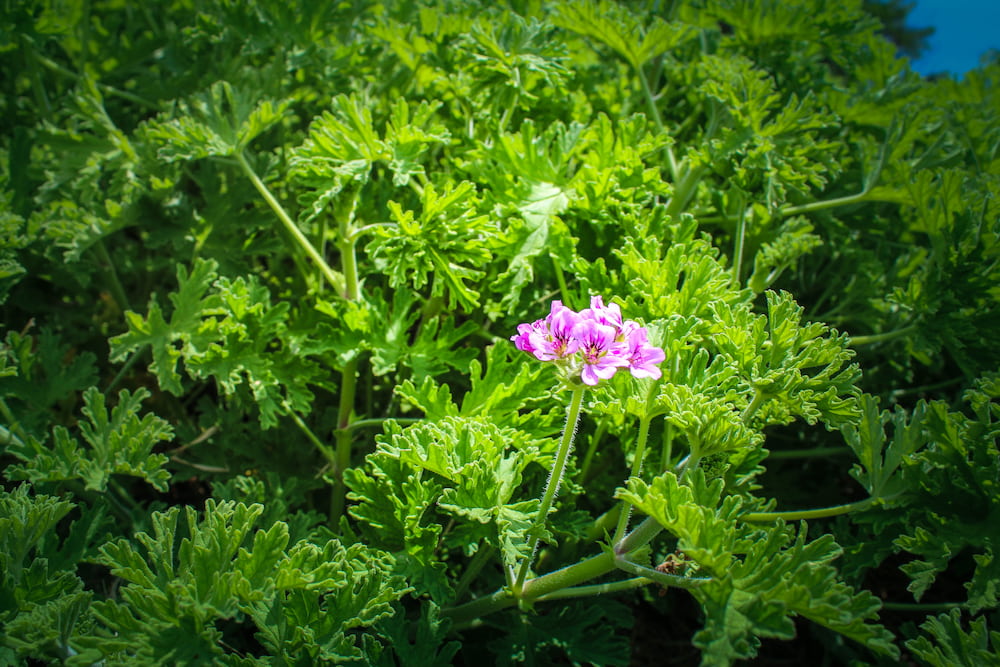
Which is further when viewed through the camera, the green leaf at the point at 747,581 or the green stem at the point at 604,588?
the green stem at the point at 604,588

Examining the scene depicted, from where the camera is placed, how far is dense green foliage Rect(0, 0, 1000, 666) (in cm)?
118

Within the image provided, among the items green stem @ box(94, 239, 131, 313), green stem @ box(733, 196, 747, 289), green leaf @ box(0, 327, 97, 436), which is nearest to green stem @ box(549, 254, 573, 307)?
green stem @ box(733, 196, 747, 289)

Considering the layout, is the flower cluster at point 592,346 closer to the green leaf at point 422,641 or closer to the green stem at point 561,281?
the green stem at point 561,281

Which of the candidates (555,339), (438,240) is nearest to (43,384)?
(438,240)

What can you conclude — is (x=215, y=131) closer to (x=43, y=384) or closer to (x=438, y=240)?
(x=438, y=240)

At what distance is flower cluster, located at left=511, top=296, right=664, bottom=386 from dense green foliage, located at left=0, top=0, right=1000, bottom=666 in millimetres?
138

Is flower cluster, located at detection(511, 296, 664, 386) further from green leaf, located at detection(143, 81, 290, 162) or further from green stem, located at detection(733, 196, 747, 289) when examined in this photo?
green leaf, located at detection(143, 81, 290, 162)

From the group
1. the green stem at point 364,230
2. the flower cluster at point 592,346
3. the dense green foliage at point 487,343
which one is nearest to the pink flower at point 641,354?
the flower cluster at point 592,346

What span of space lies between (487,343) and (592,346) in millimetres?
1025

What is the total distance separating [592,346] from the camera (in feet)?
Answer: 3.44

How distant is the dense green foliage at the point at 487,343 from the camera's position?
1178mm

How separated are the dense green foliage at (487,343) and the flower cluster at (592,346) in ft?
0.45

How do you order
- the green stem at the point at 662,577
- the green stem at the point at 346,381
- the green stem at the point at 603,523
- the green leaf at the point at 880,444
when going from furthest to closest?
the green stem at the point at 346,381, the green stem at the point at 603,523, the green leaf at the point at 880,444, the green stem at the point at 662,577

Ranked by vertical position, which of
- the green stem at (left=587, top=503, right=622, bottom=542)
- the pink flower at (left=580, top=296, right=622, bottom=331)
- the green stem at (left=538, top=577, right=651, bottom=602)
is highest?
the pink flower at (left=580, top=296, right=622, bottom=331)
